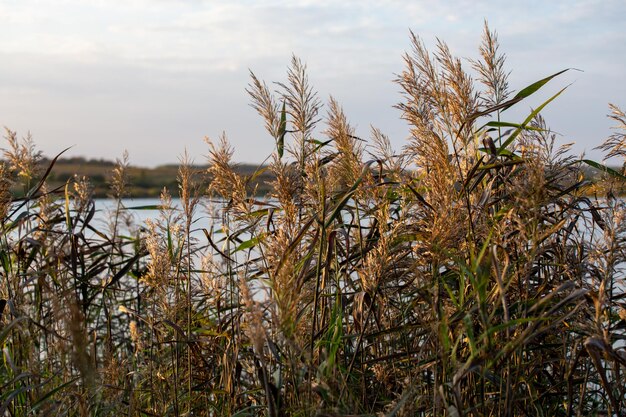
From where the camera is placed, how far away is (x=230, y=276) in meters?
3.82

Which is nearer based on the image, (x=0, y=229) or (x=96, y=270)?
(x=0, y=229)

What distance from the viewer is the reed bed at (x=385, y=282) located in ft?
8.54

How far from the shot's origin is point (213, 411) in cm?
362

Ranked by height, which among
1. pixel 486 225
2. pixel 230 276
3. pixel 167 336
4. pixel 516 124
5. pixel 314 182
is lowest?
pixel 167 336

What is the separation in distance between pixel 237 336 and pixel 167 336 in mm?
534

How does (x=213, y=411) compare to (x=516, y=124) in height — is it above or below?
below

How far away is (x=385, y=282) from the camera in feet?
9.86

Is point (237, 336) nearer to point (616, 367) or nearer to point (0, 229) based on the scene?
point (0, 229)

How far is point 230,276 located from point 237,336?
573 millimetres

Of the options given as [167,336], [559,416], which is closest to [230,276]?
[167,336]

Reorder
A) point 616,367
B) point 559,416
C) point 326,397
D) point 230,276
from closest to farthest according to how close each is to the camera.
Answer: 1. point 326,397
2. point 616,367
3. point 559,416
4. point 230,276

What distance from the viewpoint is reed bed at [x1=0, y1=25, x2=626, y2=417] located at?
2602mm

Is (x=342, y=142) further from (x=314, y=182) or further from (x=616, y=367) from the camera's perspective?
(x=616, y=367)

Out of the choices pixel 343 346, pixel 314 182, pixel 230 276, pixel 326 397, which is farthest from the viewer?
pixel 230 276
